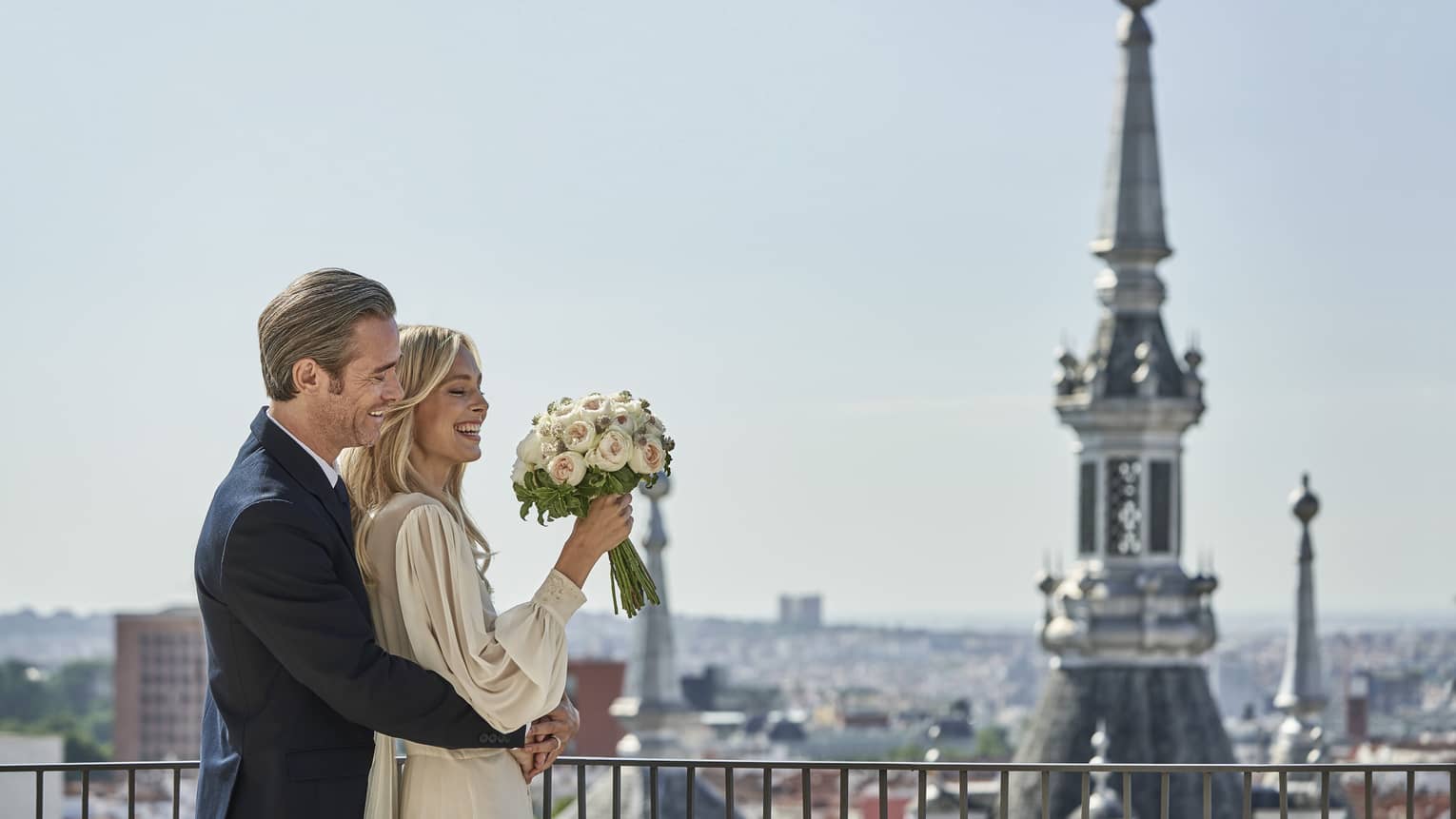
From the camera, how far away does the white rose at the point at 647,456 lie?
4051mm

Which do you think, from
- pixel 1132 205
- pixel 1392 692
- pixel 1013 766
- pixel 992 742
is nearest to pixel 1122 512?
pixel 1132 205

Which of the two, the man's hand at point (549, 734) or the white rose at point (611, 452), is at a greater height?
the white rose at point (611, 452)

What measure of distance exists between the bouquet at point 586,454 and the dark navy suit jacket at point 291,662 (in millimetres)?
353

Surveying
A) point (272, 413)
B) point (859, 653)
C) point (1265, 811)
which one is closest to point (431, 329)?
point (272, 413)

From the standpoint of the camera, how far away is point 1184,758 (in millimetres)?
42938

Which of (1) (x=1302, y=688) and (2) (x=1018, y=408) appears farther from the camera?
(2) (x=1018, y=408)

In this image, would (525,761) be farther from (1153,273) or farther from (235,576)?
(1153,273)

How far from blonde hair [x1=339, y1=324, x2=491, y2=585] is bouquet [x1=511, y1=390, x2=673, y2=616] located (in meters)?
0.14

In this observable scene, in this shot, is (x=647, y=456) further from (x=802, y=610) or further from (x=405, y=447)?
(x=802, y=610)

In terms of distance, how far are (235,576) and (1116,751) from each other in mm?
40082

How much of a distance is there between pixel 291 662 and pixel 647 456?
2.31 feet

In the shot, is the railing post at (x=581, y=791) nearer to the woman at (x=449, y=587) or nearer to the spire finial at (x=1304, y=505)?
the woman at (x=449, y=587)

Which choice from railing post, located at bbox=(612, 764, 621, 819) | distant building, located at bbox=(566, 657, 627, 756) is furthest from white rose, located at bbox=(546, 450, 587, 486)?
distant building, located at bbox=(566, 657, 627, 756)

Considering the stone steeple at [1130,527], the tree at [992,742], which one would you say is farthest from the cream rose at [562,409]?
the tree at [992,742]
